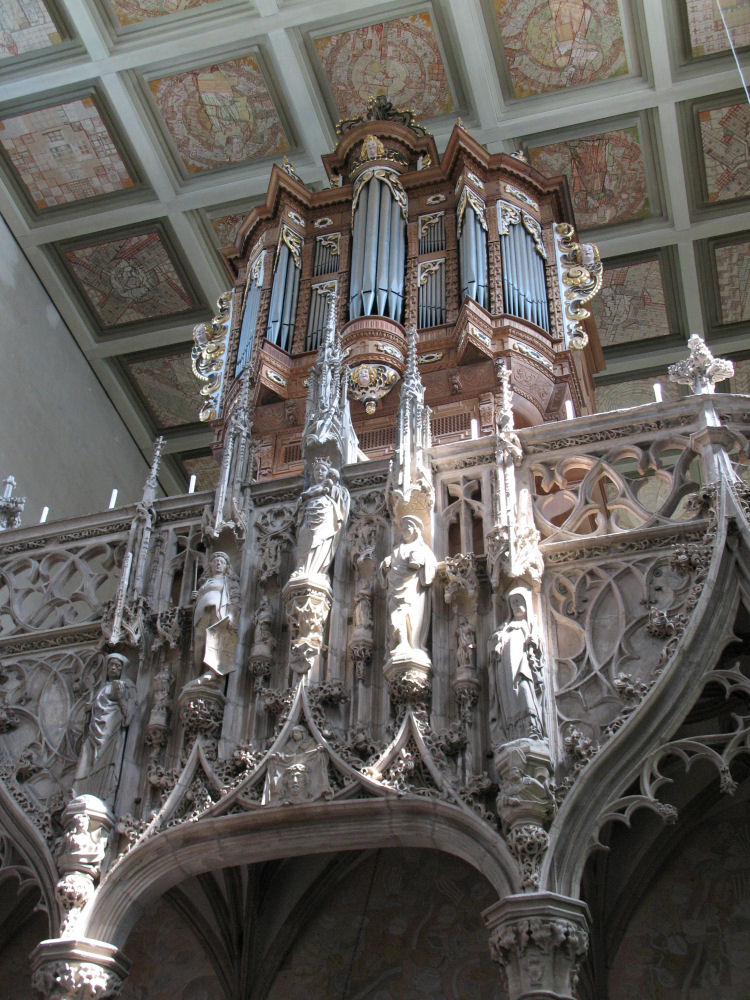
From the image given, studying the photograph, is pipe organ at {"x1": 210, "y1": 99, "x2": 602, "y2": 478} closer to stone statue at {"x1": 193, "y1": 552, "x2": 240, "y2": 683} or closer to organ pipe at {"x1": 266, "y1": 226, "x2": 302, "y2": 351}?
organ pipe at {"x1": 266, "y1": 226, "x2": 302, "y2": 351}

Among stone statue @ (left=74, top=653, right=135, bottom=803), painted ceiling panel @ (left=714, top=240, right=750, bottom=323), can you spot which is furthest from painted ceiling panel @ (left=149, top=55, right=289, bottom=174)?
stone statue @ (left=74, top=653, right=135, bottom=803)

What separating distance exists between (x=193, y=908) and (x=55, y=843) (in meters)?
1.40

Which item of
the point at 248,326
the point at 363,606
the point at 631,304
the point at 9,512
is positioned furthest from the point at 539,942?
the point at 631,304

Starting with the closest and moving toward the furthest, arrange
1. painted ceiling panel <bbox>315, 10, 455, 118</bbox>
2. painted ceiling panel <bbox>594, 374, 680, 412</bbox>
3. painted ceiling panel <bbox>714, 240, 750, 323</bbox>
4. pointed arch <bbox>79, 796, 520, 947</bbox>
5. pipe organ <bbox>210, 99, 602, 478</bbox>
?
pointed arch <bbox>79, 796, 520, 947</bbox>, pipe organ <bbox>210, 99, 602, 478</bbox>, painted ceiling panel <bbox>315, 10, 455, 118</bbox>, painted ceiling panel <bbox>714, 240, 750, 323</bbox>, painted ceiling panel <bbox>594, 374, 680, 412</bbox>

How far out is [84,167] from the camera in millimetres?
16969

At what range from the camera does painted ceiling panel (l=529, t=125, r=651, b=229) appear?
1652 centimetres

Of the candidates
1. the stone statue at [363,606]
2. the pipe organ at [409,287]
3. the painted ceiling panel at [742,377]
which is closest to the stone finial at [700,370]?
the pipe organ at [409,287]

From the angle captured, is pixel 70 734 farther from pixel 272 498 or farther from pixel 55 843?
pixel 272 498

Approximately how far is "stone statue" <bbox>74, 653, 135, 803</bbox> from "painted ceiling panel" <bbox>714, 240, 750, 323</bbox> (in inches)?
460

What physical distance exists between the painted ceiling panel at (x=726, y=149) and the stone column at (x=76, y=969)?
13.2 m

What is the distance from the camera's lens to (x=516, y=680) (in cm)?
750

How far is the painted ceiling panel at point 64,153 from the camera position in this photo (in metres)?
16.5

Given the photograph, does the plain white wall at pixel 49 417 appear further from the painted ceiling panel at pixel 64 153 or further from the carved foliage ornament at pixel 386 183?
the carved foliage ornament at pixel 386 183

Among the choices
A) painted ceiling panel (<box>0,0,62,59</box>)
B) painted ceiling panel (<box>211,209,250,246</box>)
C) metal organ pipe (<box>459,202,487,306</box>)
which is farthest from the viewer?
painted ceiling panel (<box>211,209,250,246</box>)
